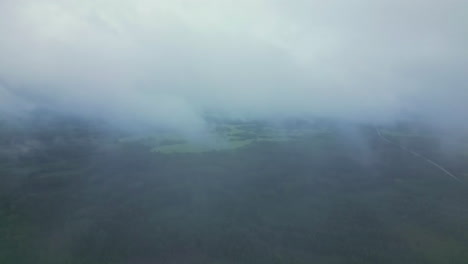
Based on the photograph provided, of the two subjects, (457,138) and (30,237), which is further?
(457,138)

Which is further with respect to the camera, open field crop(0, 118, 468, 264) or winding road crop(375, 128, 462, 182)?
winding road crop(375, 128, 462, 182)

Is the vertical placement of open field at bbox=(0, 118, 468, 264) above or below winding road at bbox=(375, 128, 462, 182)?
below

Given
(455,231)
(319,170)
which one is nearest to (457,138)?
(319,170)

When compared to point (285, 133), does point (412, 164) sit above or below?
below

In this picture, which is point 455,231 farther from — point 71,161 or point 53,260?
point 71,161

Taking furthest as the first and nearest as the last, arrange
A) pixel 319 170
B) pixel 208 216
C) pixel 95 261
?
pixel 319 170 < pixel 208 216 < pixel 95 261

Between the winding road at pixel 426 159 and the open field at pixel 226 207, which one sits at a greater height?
the winding road at pixel 426 159

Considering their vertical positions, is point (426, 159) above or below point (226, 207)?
above

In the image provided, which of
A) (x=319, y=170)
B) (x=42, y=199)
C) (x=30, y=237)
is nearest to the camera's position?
(x=30, y=237)

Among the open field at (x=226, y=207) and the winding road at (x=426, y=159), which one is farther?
the winding road at (x=426, y=159)

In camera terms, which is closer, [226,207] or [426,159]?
[226,207]

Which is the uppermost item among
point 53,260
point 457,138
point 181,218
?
point 457,138
